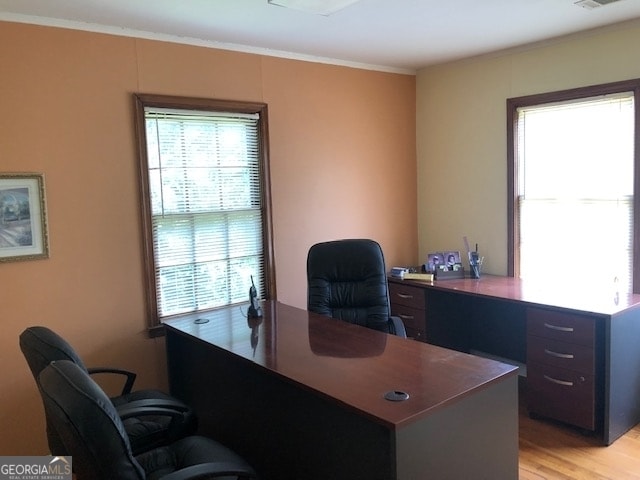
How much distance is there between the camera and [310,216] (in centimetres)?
430

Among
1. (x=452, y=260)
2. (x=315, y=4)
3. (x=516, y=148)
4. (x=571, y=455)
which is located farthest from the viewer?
(x=452, y=260)

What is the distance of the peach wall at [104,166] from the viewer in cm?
307

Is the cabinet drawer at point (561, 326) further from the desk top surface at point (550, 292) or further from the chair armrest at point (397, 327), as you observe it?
the chair armrest at point (397, 327)

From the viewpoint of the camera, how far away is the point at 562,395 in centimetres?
343

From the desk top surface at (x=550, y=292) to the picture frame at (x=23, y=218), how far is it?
256cm

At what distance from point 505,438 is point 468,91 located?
305cm

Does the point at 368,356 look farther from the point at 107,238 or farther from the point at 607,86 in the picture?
the point at 607,86

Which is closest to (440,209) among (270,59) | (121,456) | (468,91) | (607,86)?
(468,91)

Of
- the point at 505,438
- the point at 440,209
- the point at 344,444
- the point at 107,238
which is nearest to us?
the point at 344,444

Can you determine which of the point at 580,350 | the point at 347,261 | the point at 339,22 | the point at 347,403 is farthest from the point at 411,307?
the point at 347,403

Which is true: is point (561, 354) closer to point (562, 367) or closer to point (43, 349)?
point (562, 367)

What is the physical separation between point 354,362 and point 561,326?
1.59 metres

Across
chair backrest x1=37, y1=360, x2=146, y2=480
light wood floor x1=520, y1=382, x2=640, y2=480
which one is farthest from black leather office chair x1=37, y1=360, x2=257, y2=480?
light wood floor x1=520, y1=382, x2=640, y2=480

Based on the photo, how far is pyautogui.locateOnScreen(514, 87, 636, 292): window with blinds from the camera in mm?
3664
